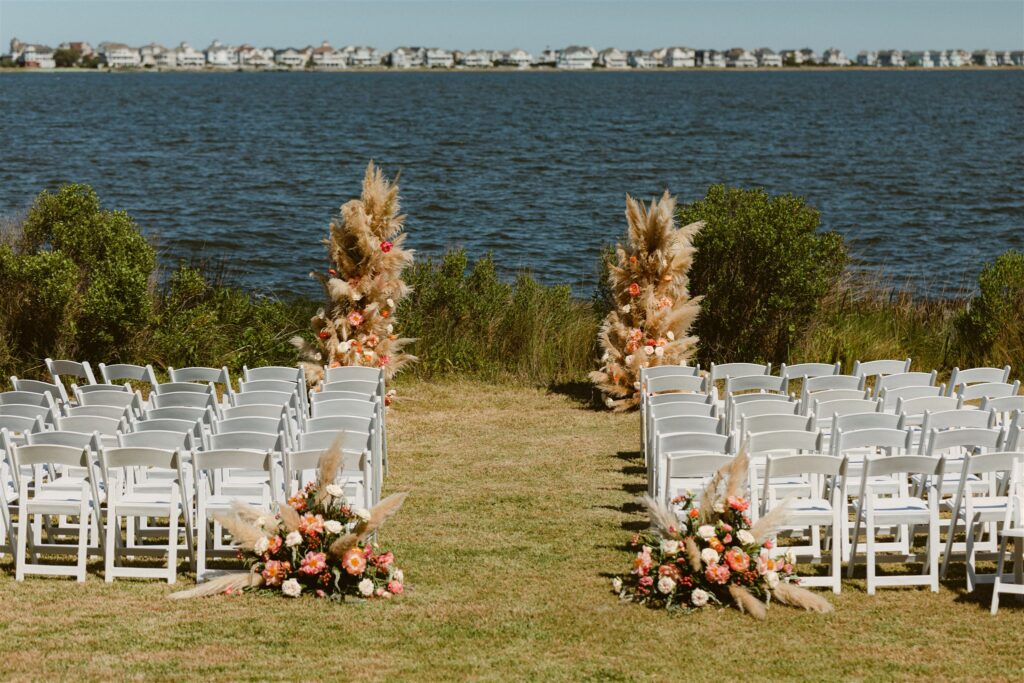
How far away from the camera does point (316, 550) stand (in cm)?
854

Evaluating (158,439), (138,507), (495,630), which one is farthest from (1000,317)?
(138,507)

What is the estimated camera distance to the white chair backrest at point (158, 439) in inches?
375

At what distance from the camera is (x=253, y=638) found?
25.2 ft

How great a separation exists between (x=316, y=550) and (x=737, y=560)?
107 inches

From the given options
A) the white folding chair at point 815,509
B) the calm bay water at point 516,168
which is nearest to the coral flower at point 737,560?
the white folding chair at point 815,509

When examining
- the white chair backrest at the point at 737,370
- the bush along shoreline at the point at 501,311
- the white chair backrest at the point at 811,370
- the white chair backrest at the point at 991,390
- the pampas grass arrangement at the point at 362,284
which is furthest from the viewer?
the bush along shoreline at the point at 501,311

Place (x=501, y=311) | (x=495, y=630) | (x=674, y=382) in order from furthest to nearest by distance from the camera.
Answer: (x=501, y=311) < (x=674, y=382) < (x=495, y=630)

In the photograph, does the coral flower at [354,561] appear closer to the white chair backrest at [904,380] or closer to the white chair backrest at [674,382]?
the white chair backrest at [674,382]

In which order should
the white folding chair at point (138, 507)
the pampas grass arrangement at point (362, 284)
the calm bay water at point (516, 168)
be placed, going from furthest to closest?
1. the calm bay water at point (516, 168)
2. the pampas grass arrangement at point (362, 284)
3. the white folding chair at point (138, 507)

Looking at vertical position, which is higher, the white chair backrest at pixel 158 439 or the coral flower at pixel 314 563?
the white chair backrest at pixel 158 439

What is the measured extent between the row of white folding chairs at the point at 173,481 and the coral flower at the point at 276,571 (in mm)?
586

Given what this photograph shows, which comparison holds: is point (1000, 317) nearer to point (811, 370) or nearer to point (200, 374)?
point (811, 370)

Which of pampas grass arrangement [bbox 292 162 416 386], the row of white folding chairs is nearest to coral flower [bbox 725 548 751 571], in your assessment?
the row of white folding chairs

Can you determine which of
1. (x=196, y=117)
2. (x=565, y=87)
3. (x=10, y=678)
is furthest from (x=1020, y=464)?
(x=565, y=87)
